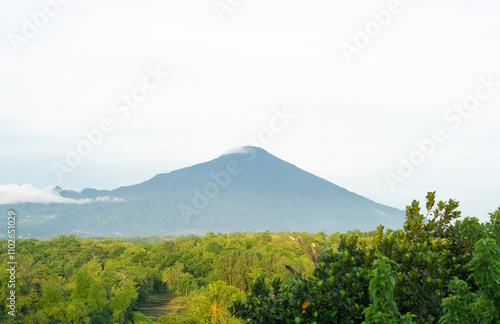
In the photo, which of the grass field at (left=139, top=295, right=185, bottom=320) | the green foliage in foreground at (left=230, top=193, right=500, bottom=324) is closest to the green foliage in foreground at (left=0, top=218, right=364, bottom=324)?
the grass field at (left=139, top=295, right=185, bottom=320)

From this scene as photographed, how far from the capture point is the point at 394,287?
9367 mm

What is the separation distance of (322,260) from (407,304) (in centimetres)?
212

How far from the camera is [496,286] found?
25.2ft

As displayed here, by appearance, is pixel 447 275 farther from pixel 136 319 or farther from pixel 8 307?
pixel 136 319

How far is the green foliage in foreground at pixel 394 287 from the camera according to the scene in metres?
7.67

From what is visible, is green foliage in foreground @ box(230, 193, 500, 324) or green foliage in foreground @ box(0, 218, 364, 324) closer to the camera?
green foliage in foreground @ box(230, 193, 500, 324)

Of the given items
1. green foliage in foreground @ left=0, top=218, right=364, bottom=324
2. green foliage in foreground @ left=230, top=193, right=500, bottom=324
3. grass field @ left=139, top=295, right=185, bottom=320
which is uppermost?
green foliage in foreground @ left=230, top=193, right=500, bottom=324

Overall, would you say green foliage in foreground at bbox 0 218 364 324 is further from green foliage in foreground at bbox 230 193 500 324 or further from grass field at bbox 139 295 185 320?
green foliage in foreground at bbox 230 193 500 324

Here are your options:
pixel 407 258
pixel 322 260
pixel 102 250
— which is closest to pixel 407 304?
pixel 407 258

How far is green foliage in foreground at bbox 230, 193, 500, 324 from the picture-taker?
302 inches

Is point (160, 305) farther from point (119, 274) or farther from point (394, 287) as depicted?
point (394, 287)

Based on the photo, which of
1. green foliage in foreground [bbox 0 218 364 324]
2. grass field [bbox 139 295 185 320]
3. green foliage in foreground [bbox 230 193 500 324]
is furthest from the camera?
grass field [bbox 139 295 185 320]

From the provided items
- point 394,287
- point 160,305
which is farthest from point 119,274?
point 394,287

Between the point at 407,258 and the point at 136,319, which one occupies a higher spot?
the point at 407,258
